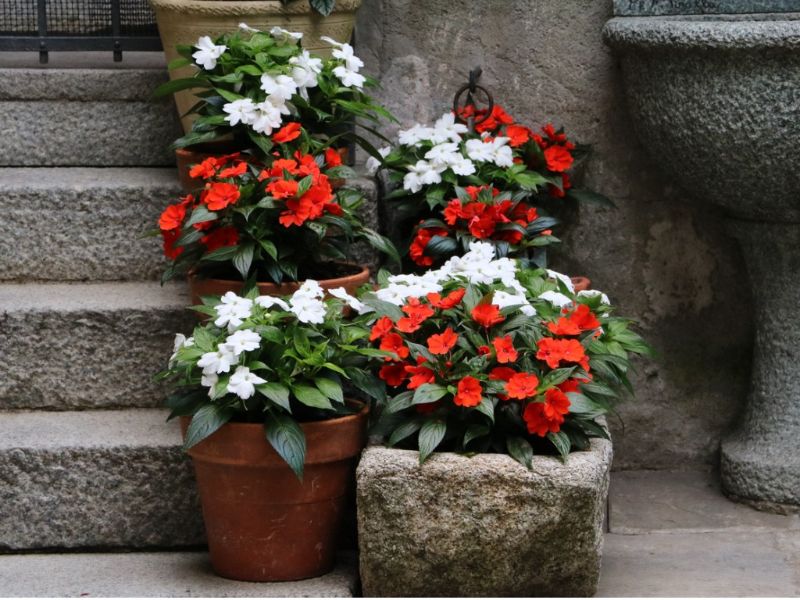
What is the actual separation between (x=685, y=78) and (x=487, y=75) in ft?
2.07

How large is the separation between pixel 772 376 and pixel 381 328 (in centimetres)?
119

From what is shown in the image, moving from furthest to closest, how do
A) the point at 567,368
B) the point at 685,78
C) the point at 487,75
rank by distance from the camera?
the point at 487,75, the point at 685,78, the point at 567,368

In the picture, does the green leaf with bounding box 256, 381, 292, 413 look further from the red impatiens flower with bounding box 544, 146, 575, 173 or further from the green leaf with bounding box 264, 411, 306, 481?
the red impatiens flower with bounding box 544, 146, 575, 173

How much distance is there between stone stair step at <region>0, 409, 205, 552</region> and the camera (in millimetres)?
2797

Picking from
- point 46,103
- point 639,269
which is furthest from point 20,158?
point 639,269

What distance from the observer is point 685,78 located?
9.78 ft

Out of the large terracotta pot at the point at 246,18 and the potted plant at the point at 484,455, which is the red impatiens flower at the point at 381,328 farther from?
the large terracotta pot at the point at 246,18

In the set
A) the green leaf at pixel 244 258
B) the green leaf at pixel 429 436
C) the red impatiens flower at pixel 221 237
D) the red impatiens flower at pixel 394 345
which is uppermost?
the red impatiens flower at pixel 221 237

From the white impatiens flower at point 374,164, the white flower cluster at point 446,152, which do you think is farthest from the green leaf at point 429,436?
the white impatiens flower at point 374,164

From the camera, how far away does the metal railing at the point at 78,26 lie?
3914 millimetres

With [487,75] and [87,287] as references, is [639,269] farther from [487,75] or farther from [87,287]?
[87,287]

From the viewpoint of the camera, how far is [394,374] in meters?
2.57

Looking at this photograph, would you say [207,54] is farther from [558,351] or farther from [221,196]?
[558,351]

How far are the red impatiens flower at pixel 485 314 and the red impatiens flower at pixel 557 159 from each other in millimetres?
859
